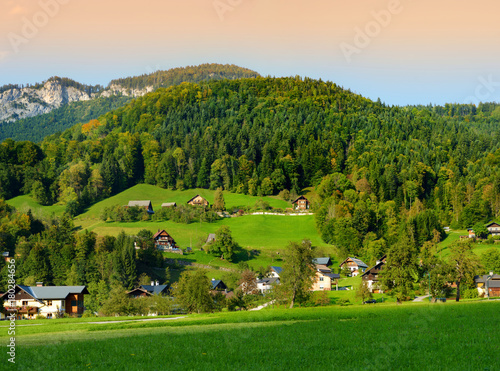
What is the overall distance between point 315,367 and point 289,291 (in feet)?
145

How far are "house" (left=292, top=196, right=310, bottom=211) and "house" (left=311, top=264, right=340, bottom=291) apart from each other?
149 ft

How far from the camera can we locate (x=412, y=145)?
175500mm

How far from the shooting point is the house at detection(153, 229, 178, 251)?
106m

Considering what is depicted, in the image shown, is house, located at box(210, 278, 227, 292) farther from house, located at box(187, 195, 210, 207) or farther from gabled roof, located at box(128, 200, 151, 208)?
gabled roof, located at box(128, 200, 151, 208)

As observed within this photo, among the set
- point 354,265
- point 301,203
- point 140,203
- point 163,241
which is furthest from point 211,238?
point 140,203

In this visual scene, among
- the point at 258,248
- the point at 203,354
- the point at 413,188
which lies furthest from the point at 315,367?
the point at 413,188

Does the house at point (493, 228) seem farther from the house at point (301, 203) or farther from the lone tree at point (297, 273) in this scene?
the lone tree at point (297, 273)

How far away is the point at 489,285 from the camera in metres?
76.1

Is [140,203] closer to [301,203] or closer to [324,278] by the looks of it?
[301,203]

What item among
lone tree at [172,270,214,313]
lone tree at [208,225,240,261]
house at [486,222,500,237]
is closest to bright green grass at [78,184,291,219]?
lone tree at [208,225,240,261]

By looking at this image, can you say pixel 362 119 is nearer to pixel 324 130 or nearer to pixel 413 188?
pixel 324 130

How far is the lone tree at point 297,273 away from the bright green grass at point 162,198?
7998cm

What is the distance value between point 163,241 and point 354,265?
1507 inches

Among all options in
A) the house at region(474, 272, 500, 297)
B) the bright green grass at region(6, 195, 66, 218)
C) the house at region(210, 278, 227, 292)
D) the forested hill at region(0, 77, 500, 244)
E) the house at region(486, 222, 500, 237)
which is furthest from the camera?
the bright green grass at region(6, 195, 66, 218)
